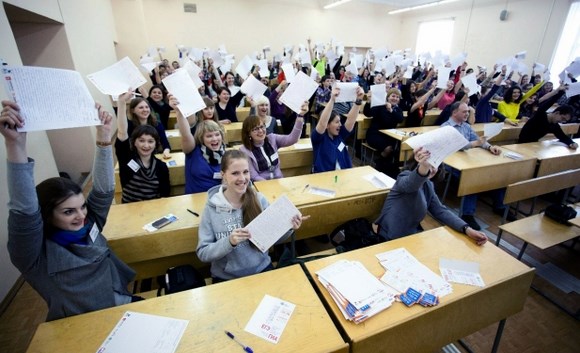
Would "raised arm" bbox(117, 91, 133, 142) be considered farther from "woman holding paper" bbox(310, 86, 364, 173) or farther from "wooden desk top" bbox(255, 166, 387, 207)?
"woman holding paper" bbox(310, 86, 364, 173)

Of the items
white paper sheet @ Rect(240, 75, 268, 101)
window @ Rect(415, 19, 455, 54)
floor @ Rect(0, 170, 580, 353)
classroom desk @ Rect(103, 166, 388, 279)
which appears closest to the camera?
classroom desk @ Rect(103, 166, 388, 279)

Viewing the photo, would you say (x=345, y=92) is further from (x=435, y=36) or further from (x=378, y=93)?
(x=435, y=36)

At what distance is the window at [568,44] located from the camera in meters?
7.27

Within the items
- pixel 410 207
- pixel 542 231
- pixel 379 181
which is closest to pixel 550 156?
pixel 542 231

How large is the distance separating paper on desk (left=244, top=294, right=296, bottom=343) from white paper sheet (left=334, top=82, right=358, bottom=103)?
2.11 metres

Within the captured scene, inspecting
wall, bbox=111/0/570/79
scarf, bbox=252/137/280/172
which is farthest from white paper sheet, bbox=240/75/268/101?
wall, bbox=111/0/570/79

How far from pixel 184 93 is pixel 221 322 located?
169 centimetres

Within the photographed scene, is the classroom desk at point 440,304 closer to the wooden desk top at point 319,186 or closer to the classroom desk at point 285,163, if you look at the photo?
the wooden desk top at point 319,186

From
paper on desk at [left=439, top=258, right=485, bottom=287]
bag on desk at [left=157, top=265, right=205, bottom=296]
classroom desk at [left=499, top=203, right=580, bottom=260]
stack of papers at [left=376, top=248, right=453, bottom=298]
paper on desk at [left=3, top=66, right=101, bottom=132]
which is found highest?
paper on desk at [left=3, top=66, right=101, bottom=132]

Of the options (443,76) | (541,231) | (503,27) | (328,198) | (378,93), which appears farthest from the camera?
(503,27)

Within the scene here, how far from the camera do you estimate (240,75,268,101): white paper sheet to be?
349 cm

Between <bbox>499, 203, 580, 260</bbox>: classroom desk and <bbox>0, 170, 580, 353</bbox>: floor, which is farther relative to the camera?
<bbox>499, 203, 580, 260</bbox>: classroom desk

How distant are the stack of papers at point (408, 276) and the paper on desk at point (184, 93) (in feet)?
5.52

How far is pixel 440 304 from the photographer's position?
4.06ft
